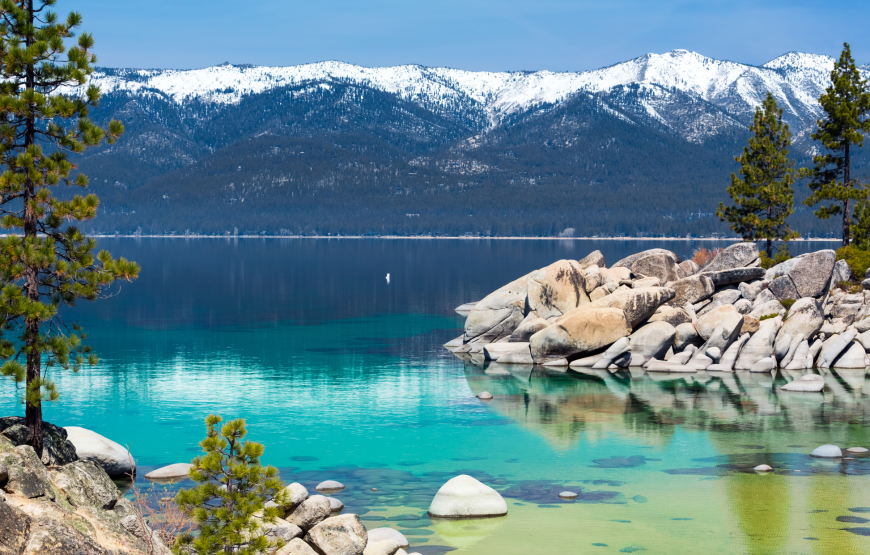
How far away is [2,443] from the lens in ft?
50.1

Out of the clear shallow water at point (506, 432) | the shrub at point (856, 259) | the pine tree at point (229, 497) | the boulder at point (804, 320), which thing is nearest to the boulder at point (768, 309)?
the boulder at point (804, 320)

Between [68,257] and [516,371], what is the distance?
2891cm

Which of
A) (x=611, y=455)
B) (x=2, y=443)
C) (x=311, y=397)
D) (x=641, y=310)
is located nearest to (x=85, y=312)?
(x=311, y=397)

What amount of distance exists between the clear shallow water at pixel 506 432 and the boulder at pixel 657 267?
13130 mm

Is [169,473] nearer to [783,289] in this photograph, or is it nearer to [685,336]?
[685,336]

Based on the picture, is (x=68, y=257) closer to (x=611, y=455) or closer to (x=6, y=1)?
(x=6, y=1)

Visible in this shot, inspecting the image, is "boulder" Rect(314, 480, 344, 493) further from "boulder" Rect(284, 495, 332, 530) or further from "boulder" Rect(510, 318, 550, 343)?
"boulder" Rect(510, 318, 550, 343)

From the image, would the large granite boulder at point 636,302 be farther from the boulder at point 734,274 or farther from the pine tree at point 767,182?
the pine tree at point 767,182

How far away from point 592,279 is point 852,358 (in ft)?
46.8

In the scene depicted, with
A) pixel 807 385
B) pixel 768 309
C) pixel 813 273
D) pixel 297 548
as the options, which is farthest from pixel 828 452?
pixel 813 273

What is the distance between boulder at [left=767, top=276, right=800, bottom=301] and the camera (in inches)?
1970

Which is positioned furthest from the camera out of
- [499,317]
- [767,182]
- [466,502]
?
[767,182]

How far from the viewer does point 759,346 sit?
4422 cm

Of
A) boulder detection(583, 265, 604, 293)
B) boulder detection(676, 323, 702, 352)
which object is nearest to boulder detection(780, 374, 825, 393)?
boulder detection(676, 323, 702, 352)
